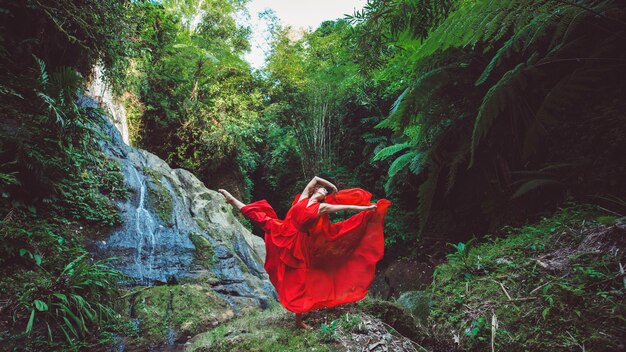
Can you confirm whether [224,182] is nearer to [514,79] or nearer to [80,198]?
[80,198]

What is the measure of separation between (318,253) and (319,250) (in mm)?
29

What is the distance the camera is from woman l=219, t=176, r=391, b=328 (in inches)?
98.1

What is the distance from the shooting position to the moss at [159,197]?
6093 mm

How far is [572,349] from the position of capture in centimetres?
167

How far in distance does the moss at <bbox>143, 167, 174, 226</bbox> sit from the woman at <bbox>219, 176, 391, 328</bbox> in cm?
417

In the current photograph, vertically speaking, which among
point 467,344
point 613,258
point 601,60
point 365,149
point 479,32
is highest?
point 479,32

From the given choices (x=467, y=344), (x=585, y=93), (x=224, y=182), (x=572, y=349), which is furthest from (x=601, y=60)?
(x=224, y=182)

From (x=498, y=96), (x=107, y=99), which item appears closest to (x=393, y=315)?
(x=498, y=96)

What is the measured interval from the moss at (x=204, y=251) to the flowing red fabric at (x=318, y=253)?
3.37 meters

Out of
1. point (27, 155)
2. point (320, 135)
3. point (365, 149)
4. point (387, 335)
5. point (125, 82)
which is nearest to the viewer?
point (387, 335)

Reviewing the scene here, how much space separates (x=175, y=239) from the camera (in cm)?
577

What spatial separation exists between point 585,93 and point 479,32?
1.66m

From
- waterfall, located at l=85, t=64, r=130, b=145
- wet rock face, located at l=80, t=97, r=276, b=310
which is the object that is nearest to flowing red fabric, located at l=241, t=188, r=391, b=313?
wet rock face, located at l=80, t=97, r=276, b=310

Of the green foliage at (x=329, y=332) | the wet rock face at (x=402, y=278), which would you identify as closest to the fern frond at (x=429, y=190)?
the wet rock face at (x=402, y=278)
